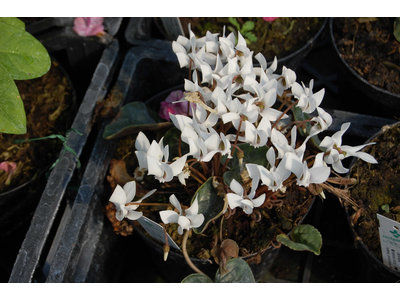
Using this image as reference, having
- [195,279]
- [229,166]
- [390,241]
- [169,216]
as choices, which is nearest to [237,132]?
[229,166]

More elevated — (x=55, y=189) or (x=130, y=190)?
(x=130, y=190)

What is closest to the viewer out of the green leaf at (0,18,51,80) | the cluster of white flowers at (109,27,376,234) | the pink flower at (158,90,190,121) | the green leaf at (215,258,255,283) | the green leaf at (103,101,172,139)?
the cluster of white flowers at (109,27,376,234)

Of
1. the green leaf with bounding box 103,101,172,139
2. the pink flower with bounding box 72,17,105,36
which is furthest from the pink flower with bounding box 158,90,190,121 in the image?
the pink flower with bounding box 72,17,105,36

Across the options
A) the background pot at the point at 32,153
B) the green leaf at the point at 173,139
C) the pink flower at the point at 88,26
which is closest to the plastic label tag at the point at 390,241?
the green leaf at the point at 173,139

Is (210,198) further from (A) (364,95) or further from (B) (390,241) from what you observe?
(A) (364,95)

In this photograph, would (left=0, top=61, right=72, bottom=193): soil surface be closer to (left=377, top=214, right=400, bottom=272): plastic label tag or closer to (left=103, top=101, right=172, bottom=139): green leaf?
(left=103, top=101, right=172, bottom=139): green leaf

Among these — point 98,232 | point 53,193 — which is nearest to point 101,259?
point 98,232
